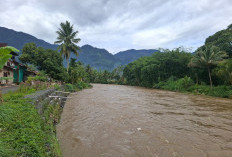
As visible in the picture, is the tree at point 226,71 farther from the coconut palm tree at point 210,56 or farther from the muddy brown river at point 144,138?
the muddy brown river at point 144,138

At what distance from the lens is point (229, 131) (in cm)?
561

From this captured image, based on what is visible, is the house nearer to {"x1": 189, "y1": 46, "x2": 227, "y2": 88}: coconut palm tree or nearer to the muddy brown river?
the muddy brown river

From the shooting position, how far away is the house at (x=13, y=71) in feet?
51.9

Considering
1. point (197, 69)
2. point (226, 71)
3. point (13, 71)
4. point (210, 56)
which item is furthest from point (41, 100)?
point (197, 69)

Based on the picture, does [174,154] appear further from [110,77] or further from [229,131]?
[110,77]

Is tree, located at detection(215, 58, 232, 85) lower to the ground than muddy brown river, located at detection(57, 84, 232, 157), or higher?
higher

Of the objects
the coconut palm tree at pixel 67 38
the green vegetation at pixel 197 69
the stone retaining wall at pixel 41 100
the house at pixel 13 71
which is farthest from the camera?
the coconut palm tree at pixel 67 38

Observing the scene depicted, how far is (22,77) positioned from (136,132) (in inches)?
891

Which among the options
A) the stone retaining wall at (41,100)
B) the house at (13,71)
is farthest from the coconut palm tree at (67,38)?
the stone retaining wall at (41,100)

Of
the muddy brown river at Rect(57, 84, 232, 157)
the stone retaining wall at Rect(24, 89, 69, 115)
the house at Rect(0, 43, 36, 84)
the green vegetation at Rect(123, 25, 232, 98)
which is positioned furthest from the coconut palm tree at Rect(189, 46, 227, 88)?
the house at Rect(0, 43, 36, 84)

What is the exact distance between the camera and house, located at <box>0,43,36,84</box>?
15820mm

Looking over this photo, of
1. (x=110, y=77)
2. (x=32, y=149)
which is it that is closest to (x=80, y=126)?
(x=32, y=149)

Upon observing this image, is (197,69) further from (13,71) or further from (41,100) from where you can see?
(13,71)

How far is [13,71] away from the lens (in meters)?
18.7
